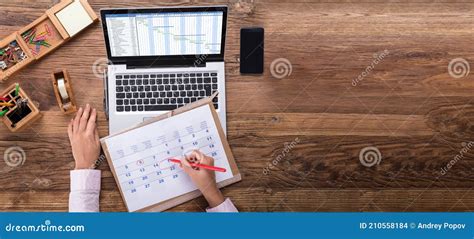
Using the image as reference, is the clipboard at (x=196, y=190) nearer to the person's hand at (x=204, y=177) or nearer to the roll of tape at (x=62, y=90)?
the person's hand at (x=204, y=177)

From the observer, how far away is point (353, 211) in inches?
81.8

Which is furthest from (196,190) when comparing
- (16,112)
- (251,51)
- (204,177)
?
(16,112)

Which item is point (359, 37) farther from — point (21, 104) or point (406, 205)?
point (21, 104)

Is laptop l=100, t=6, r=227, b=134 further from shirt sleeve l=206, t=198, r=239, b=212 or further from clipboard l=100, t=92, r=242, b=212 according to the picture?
shirt sleeve l=206, t=198, r=239, b=212

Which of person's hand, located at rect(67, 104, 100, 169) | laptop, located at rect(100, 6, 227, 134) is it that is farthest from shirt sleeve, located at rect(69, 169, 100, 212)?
laptop, located at rect(100, 6, 227, 134)

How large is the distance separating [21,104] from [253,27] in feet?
2.34

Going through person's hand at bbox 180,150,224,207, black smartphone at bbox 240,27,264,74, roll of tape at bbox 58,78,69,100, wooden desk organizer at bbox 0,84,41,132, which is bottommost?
person's hand at bbox 180,150,224,207

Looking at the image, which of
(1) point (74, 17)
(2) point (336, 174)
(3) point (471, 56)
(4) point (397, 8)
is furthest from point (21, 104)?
(3) point (471, 56)

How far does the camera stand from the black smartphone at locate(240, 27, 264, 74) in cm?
205

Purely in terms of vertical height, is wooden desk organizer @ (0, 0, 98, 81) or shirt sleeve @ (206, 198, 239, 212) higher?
wooden desk organizer @ (0, 0, 98, 81)

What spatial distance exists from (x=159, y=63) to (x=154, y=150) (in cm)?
26

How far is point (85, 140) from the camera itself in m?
2.04

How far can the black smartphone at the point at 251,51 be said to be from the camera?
2.05 m

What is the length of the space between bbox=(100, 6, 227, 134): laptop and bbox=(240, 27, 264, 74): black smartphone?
0.06 metres
